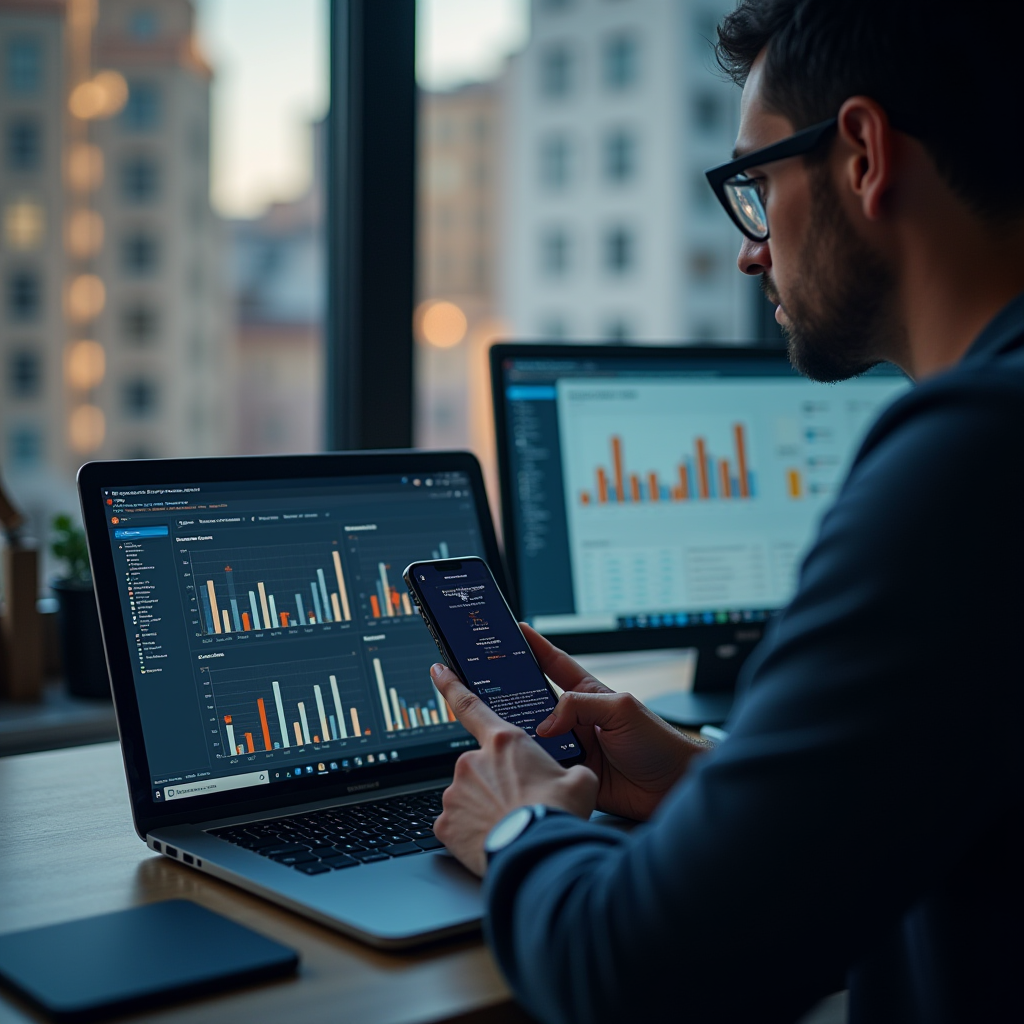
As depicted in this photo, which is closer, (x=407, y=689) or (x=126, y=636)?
(x=126, y=636)

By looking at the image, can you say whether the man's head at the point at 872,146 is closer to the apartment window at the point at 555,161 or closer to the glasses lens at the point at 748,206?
the glasses lens at the point at 748,206

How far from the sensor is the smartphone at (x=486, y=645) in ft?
3.25

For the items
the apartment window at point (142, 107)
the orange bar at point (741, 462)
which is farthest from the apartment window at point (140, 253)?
the orange bar at point (741, 462)

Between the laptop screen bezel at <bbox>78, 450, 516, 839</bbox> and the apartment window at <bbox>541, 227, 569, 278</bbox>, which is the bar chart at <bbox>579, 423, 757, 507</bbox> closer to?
the laptop screen bezel at <bbox>78, 450, 516, 839</bbox>

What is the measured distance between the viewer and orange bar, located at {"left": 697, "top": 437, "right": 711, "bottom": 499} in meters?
1.58

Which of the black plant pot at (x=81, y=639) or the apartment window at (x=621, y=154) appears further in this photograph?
the apartment window at (x=621, y=154)

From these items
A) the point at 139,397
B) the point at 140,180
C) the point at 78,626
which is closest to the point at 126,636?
the point at 78,626

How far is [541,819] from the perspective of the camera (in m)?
0.76

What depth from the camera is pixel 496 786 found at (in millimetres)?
848

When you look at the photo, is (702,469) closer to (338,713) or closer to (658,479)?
(658,479)

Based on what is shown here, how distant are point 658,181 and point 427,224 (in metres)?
3.15

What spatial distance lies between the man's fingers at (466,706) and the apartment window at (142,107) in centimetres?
124

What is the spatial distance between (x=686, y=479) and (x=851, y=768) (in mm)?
1012

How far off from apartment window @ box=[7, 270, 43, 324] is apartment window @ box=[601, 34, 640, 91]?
10.8ft
